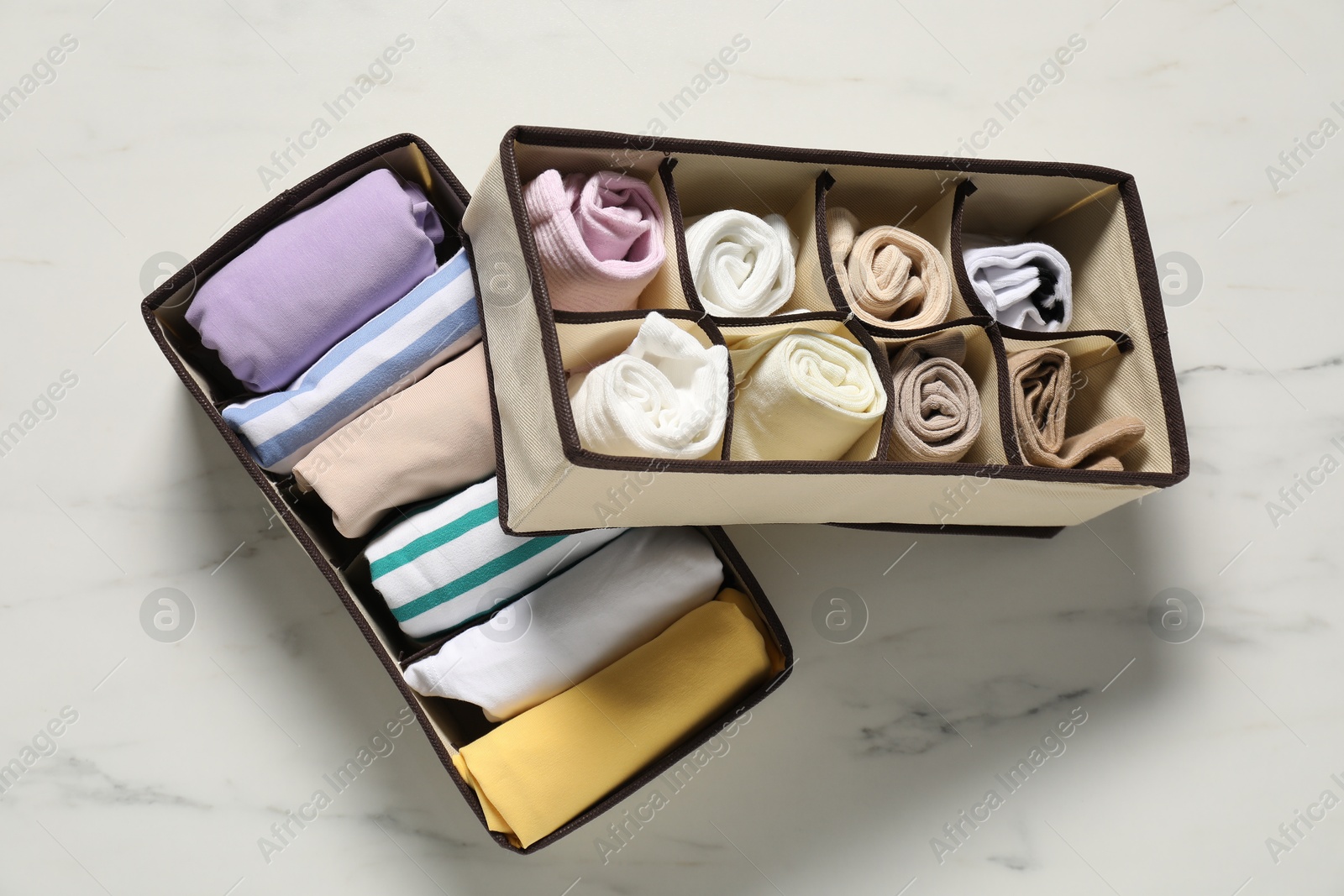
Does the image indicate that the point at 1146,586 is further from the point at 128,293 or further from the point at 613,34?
the point at 128,293

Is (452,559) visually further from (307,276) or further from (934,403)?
(934,403)

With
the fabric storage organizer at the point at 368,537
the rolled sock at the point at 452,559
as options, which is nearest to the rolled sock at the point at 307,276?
the fabric storage organizer at the point at 368,537

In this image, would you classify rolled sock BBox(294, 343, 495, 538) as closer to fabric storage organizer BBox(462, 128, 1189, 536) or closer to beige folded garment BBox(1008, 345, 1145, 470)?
fabric storage organizer BBox(462, 128, 1189, 536)

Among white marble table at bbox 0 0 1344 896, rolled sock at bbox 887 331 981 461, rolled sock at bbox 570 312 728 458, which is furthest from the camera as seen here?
white marble table at bbox 0 0 1344 896

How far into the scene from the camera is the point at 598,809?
107 cm

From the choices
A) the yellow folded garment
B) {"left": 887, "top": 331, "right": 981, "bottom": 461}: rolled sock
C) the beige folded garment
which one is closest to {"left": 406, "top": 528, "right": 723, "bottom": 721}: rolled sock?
the yellow folded garment

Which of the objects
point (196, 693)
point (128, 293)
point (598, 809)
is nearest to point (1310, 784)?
point (598, 809)

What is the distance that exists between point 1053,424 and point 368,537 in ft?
2.92

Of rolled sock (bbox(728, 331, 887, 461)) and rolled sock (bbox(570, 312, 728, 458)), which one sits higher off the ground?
rolled sock (bbox(570, 312, 728, 458))

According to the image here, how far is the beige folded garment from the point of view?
1062mm

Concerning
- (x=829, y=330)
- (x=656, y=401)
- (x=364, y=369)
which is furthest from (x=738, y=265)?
(x=364, y=369)

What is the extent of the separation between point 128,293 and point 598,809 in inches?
39.4

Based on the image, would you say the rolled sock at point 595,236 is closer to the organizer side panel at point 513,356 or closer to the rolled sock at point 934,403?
the organizer side panel at point 513,356

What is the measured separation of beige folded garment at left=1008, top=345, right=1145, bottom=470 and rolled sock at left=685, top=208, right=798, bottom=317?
304 mm
